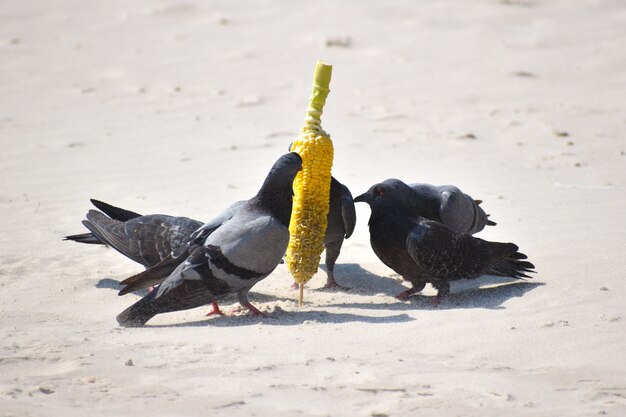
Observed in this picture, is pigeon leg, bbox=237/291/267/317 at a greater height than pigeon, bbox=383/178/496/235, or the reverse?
pigeon, bbox=383/178/496/235

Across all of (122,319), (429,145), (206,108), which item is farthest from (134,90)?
(122,319)

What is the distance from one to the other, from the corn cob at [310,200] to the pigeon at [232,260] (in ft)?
0.56

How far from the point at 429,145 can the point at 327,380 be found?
19.5ft

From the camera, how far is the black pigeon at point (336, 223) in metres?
7.27

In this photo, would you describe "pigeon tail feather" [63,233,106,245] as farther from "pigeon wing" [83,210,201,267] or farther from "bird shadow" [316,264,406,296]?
"bird shadow" [316,264,406,296]

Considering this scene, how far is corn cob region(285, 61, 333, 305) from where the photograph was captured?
21.8 ft

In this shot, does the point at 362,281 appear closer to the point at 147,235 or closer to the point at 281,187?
the point at 281,187

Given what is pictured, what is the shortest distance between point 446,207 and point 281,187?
5.56 feet

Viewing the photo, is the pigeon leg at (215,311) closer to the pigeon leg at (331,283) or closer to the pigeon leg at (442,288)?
the pigeon leg at (331,283)

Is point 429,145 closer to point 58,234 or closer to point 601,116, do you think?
point 601,116

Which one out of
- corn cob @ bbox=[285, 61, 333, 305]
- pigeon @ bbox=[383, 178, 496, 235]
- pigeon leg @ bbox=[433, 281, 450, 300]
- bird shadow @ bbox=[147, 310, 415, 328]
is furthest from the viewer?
pigeon @ bbox=[383, 178, 496, 235]

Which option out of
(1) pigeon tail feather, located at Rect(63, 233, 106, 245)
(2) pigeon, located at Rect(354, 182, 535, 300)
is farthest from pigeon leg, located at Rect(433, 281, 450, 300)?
(1) pigeon tail feather, located at Rect(63, 233, 106, 245)

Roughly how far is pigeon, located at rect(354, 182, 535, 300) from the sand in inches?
7.6

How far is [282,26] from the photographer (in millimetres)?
14844
